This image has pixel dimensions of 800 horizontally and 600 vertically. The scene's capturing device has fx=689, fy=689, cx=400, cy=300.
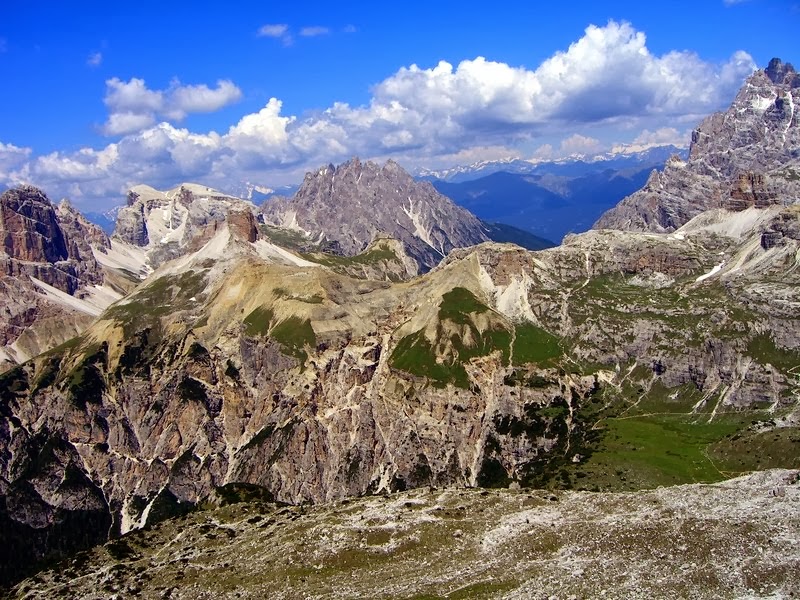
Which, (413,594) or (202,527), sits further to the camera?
(202,527)

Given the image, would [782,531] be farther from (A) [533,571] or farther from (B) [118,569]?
(B) [118,569]

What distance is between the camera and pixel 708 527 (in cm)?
9800

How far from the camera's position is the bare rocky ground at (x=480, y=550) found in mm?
88438

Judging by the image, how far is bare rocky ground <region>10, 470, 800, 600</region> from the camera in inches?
3482

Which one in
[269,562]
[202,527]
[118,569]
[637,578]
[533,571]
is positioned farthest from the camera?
[202,527]

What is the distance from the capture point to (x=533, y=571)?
317 ft

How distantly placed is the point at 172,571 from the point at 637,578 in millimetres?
77293

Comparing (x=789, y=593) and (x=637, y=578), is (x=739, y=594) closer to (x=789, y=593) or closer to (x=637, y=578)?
(x=789, y=593)

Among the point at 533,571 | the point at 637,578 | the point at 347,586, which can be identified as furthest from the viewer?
the point at 347,586

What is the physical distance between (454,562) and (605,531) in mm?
23455

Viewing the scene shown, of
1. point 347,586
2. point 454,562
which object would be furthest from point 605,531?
point 347,586

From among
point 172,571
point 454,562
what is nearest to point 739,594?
point 454,562

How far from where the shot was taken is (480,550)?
10838cm

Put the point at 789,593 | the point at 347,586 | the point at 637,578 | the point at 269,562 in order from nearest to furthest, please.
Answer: the point at 789,593 → the point at 637,578 → the point at 347,586 → the point at 269,562
